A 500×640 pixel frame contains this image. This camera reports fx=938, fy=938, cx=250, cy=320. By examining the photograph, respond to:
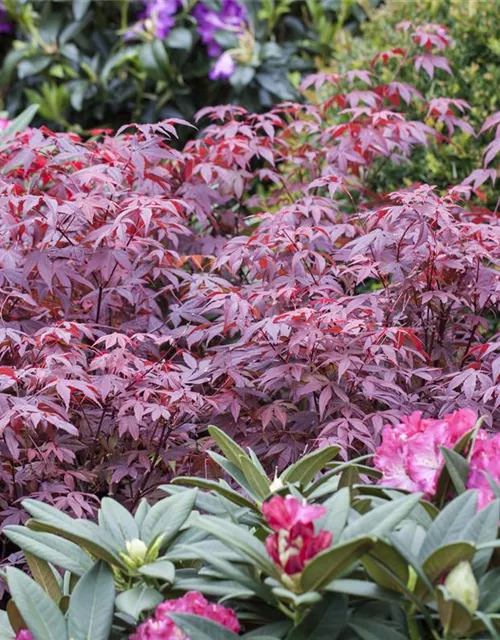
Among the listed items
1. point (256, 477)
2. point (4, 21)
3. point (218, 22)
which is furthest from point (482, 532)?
point (4, 21)

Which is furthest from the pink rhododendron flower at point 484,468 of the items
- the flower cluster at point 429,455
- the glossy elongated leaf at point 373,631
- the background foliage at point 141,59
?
the background foliage at point 141,59

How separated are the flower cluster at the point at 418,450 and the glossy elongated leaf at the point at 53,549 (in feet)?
1.55

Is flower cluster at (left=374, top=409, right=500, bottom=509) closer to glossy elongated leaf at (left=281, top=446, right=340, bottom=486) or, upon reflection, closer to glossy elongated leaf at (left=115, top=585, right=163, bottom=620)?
glossy elongated leaf at (left=281, top=446, right=340, bottom=486)

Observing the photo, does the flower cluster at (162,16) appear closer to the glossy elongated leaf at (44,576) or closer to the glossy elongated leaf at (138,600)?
the glossy elongated leaf at (44,576)

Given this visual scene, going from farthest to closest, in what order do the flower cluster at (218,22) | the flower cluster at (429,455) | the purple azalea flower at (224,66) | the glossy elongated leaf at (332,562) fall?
the flower cluster at (218,22)
the purple azalea flower at (224,66)
the flower cluster at (429,455)
the glossy elongated leaf at (332,562)

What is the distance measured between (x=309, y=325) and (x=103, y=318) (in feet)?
2.25

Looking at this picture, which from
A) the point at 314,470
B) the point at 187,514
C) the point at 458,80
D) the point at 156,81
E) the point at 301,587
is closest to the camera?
the point at 301,587

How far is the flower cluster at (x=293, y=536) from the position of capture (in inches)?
47.2

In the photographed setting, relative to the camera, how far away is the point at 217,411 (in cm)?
217

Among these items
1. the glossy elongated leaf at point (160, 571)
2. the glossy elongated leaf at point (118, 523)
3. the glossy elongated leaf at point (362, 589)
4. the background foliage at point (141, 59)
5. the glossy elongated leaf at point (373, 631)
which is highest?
the glossy elongated leaf at point (362, 589)

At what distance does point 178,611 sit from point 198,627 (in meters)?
0.04

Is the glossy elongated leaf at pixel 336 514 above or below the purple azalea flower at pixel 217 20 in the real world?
above

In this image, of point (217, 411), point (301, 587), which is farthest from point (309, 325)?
point (301, 587)

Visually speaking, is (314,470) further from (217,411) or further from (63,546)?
(217,411)
